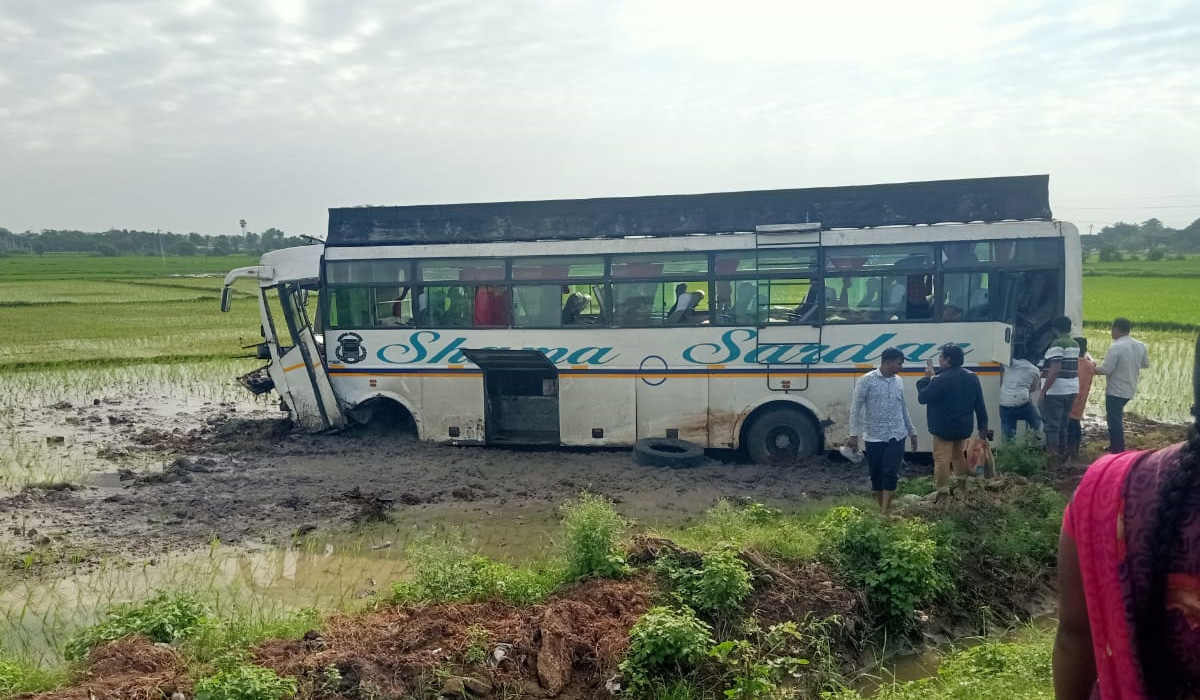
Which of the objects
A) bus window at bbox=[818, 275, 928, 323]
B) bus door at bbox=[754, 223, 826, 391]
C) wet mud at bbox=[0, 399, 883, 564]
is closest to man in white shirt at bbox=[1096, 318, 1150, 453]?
bus window at bbox=[818, 275, 928, 323]

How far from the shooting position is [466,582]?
5543 mm

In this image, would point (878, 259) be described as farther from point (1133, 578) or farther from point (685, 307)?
point (1133, 578)

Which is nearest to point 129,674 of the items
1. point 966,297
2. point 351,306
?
point 351,306

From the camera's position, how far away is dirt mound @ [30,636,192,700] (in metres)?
4.18

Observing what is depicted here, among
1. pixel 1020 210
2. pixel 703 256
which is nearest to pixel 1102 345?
pixel 1020 210

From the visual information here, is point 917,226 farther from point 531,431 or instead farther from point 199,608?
point 199,608

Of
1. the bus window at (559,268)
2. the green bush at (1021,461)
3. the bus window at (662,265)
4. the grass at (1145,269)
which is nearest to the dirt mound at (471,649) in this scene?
the green bush at (1021,461)

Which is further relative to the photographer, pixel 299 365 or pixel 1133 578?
pixel 299 365

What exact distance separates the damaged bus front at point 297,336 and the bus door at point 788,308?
5.74 metres

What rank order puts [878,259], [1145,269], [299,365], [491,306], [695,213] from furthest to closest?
[1145,269] < [299,365] < [491,306] < [695,213] < [878,259]

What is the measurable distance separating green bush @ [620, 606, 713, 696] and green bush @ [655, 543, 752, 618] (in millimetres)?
532

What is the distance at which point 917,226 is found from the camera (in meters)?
8.95

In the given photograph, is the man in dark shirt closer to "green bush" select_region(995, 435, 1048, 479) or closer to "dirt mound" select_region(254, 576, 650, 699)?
"green bush" select_region(995, 435, 1048, 479)

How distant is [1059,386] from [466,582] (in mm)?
6560
